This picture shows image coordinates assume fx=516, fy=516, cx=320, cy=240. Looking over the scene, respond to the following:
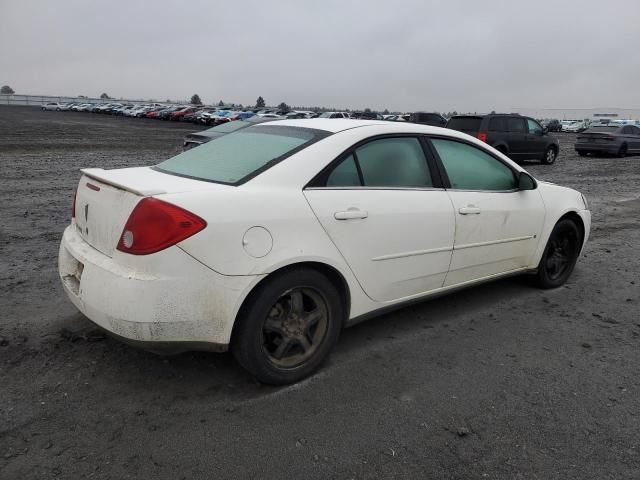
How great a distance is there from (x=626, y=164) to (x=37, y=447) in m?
21.4

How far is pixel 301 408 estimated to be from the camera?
2848 millimetres

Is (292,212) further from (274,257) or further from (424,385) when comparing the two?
(424,385)

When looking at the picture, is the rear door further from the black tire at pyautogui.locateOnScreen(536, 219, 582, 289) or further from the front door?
the black tire at pyautogui.locateOnScreen(536, 219, 582, 289)

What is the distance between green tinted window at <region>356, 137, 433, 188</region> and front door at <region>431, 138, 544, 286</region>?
0.23 m

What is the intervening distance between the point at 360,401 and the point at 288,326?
591mm

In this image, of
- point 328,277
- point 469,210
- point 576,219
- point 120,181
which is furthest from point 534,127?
point 120,181

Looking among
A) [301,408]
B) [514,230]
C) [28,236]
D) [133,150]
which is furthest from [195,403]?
[133,150]

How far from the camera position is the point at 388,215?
3311mm

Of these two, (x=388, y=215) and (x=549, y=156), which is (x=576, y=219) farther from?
(x=549, y=156)

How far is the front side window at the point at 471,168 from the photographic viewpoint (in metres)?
3.89

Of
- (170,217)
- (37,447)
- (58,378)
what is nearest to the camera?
(37,447)

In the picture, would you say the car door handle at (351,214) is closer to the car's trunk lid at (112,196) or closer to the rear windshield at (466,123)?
the car's trunk lid at (112,196)

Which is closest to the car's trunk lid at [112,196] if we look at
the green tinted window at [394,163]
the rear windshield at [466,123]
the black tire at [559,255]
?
the green tinted window at [394,163]

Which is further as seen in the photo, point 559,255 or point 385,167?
point 559,255
